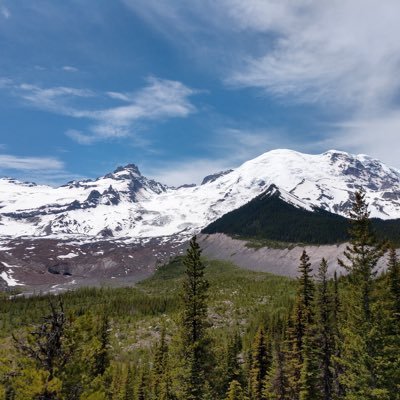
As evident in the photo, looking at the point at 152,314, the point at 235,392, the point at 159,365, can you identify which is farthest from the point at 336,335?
the point at 152,314

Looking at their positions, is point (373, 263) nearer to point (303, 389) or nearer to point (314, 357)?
point (314, 357)

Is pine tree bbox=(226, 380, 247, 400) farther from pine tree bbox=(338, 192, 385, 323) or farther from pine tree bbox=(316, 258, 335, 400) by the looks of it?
pine tree bbox=(338, 192, 385, 323)

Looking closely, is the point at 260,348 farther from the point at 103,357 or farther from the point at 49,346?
the point at 49,346

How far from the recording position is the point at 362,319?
1146 inches

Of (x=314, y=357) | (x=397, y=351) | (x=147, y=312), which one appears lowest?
(x=147, y=312)

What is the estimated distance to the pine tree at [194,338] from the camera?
33.1m

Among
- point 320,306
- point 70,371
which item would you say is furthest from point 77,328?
point 320,306

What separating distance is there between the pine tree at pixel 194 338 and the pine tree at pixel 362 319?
1064 cm

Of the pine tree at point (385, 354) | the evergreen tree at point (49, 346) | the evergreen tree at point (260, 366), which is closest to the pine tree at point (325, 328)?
the pine tree at point (385, 354)

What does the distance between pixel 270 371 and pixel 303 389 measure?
11661 millimetres

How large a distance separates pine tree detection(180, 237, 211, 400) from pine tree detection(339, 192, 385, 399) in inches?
419

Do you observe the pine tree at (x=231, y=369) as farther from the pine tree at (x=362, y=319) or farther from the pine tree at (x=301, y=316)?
the pine tree at (x=362, y=319)

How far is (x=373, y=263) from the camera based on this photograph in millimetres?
30031

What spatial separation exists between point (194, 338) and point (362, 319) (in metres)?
12.8
